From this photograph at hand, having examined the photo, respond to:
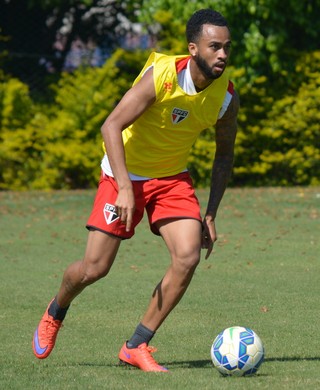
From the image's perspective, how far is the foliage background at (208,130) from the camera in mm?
19953

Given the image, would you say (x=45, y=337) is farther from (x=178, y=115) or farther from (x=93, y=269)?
(x=178, y=115)

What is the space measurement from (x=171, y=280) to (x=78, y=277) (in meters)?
0.60

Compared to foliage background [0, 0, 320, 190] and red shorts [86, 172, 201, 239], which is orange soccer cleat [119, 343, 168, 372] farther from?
foliage background [0, 0, 320, 190]

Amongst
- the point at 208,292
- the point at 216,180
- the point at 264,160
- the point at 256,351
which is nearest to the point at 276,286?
the point at 208,292

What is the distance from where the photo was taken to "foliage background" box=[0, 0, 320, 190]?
19953 millimetres

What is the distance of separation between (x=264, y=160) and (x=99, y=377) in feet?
48.9

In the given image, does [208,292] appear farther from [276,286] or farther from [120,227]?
[120,227]

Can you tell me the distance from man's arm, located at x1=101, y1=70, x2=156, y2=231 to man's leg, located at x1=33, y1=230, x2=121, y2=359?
12.5 inches

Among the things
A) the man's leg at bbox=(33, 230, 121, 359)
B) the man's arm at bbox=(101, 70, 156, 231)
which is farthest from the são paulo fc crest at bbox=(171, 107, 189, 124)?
the man's leg at bbox=(33, 230, 121, 359)

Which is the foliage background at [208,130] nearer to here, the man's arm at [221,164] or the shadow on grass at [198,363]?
the man's arm at [221,164]

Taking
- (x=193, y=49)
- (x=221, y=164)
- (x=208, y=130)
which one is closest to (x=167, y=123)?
(x=193, y=49)

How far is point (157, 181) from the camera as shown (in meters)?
6.48

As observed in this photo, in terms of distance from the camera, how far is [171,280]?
20.6ft

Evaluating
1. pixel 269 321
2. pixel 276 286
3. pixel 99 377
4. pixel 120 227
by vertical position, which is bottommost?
pixel 276 286
